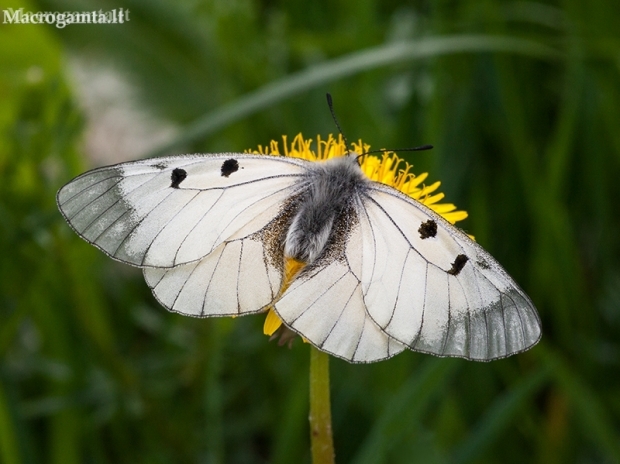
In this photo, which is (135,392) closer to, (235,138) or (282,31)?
(235,138)

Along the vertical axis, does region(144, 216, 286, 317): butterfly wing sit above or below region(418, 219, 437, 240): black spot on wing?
below

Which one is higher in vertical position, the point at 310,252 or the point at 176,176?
the point at 176,176

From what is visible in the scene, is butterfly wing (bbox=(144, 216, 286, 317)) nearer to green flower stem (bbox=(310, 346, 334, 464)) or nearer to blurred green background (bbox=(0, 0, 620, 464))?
green flower stem (bbox=(310, 346, 334, 464))

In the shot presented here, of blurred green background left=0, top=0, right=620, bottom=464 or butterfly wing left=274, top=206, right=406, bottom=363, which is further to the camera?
blurred green background left=0, top=0, right=620, bottom=464

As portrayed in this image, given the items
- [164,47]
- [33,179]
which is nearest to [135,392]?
[33,179]

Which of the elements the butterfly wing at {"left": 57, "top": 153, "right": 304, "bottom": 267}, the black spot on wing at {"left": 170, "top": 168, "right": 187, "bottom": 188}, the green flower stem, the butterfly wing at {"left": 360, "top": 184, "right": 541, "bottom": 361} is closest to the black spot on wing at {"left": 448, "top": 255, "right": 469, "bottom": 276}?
the butterfly wing at {"left": 360, "top": 184, "right": 541, "bottom": 361}

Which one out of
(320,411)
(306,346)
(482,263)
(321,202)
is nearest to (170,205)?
(321,202)

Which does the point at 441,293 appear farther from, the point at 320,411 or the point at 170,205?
the point at 170,205
